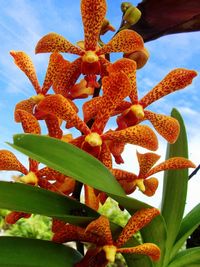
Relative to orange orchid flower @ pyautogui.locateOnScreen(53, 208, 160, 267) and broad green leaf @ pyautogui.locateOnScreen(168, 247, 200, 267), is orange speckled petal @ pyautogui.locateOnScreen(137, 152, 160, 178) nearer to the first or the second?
orange orchid flower @ pyautogui.locateOnScreen(53, 208, 160, 267)

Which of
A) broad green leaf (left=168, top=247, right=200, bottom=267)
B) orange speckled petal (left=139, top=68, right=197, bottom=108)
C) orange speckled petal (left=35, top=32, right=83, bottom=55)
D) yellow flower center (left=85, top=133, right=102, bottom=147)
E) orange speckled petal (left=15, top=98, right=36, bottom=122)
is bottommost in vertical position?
broad green leaf (left=168, top=247, right=200, bottom=267)

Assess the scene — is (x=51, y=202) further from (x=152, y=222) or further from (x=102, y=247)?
(x=152, y=222)

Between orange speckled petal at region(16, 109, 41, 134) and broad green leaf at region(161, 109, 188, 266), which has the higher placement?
orange speckled petal at region(16, 109, 41, 134)

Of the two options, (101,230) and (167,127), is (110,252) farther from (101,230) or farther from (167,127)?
(167,127)

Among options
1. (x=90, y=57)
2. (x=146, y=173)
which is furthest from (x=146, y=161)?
(x=90, y=57)

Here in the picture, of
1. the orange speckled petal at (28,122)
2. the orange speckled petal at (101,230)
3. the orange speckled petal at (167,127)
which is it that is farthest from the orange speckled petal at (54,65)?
the orange speckled petal at (101,230)

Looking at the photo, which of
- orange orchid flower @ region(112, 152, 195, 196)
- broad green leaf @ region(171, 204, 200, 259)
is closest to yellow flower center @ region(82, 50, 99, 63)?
orange orchid flower @ region(112, 152, 195, 196)

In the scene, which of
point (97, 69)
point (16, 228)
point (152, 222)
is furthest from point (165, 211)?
point (16, 228)
